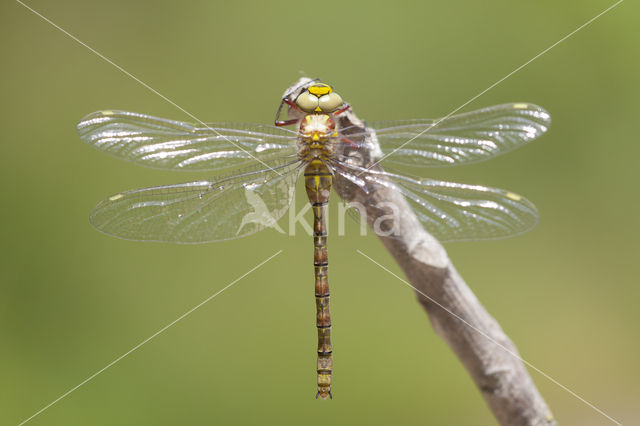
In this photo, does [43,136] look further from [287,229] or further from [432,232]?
[432,232]

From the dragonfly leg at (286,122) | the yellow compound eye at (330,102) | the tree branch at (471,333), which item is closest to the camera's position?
the tree branch at (471,333)

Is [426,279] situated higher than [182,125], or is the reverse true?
→ [182,125]

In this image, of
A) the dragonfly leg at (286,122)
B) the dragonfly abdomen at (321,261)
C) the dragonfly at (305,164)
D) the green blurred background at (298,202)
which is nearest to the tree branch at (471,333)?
the dragonfly at (305,164)

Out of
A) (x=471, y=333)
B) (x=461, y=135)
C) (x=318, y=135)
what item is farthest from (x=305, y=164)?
(x=471, y=333)

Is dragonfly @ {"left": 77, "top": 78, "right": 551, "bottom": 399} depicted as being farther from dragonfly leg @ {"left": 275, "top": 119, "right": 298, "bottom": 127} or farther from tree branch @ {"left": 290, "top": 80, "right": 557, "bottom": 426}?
tree branch @ {"left": 290, "top": 80, "right": 557, "bottom": 426}

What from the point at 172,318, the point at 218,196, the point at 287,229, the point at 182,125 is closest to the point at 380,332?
the point at 287,229

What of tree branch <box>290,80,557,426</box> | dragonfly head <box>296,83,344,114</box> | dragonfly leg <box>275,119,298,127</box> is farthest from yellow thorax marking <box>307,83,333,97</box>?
tree branch <box>290,80,557,426</box>

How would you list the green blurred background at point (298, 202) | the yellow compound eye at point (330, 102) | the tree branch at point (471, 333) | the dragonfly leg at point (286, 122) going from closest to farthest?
the tree branch at point (471, 333) < the yellow compound eye at point (330, 102) < the dragonfly leg at point (286, 122) < the green blurred background at point (298, 202)

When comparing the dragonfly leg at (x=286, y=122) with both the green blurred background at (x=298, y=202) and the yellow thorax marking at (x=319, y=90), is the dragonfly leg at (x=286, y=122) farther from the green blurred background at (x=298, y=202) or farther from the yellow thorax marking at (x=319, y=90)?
the green blurred background at (x=298, y=202)
